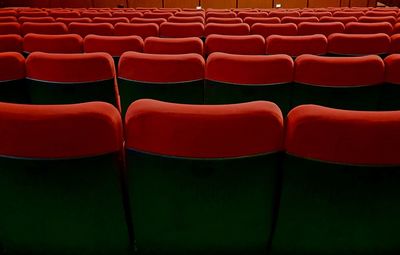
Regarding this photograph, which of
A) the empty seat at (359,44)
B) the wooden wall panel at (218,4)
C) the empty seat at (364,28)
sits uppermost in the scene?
Answer: the wooden wall panel at (218,4)

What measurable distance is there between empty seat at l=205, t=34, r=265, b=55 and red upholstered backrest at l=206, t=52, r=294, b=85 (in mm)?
734

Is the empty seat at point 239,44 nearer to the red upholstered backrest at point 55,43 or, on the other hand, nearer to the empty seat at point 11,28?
the red upholstered backrest at point 55,43

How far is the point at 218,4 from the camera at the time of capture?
9836 mm

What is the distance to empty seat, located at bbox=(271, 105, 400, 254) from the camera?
0.87 meters

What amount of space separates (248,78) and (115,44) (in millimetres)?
1076

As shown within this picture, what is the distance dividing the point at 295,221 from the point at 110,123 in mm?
585

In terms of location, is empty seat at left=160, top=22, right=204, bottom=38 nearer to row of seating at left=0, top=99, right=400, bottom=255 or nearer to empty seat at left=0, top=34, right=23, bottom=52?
empty seat at left=0, top=34, right=23, bottom=52

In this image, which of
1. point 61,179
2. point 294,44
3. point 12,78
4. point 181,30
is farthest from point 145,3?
point 61,179

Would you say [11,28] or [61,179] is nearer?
[61,179]

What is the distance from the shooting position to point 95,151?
919mm

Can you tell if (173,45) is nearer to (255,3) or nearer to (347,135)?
(347,135)

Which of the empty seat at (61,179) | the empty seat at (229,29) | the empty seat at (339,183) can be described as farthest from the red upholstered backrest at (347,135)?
the empty seat at (229,29)

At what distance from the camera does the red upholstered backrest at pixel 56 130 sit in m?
0.86

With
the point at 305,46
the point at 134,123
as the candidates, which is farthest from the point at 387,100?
the point at 134,123
